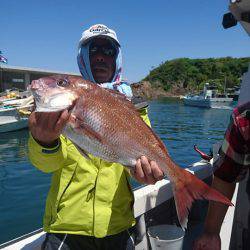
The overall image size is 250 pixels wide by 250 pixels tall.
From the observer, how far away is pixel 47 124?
2.12 m

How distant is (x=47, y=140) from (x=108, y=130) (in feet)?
1.22

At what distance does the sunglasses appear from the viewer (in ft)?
9.52

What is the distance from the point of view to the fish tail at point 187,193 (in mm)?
2053

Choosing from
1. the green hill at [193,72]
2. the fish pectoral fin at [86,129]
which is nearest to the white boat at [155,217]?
the fish pectoral fin at [86,129]

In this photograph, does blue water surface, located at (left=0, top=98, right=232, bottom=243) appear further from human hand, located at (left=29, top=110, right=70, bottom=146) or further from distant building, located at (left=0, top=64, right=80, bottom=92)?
distant building, located at (left=0, top=64, right=80, bottom=92)

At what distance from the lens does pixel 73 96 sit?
2.18 meters

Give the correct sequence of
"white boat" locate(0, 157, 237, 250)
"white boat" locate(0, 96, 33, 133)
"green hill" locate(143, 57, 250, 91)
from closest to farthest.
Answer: "white boat" locate(0, 157, 237, 250), "white boat" locate(0, 96, 33, 133), "green hill" locate(143, 57, 250, 91)

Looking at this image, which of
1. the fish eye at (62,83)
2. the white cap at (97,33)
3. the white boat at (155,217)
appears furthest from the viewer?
the white boat at (155,217)

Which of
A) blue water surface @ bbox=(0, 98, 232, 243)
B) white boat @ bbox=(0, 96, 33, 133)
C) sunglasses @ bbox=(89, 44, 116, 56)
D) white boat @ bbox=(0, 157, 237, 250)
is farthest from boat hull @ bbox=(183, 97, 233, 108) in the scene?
sunglasses @ bbox=(89, 44, 116, 56)

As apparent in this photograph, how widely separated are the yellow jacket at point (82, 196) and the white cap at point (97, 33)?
2.86 feet

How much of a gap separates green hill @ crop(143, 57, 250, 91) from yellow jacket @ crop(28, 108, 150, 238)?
108 m

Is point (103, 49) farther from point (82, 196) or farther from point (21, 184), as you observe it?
point (21, 184)

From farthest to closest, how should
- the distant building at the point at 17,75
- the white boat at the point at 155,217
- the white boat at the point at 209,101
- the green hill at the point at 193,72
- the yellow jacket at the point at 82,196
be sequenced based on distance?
the green hill at the point at 193,72, the white boat at the point at 209,101, the distant building at the point at 17,75, the white boat at the point at 155,217, the yellow jacket at the point at 82,196

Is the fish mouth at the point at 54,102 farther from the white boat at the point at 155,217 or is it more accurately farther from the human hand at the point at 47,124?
the white boat at the point at 155,217
